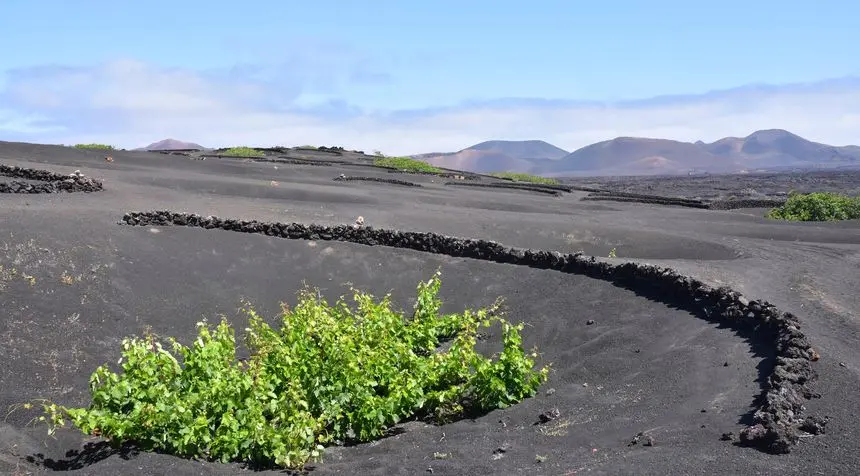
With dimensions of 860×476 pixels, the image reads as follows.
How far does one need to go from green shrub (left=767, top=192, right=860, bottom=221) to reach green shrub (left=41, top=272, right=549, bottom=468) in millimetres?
23244

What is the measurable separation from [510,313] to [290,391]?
727 cm

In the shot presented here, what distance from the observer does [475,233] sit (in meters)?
21.7

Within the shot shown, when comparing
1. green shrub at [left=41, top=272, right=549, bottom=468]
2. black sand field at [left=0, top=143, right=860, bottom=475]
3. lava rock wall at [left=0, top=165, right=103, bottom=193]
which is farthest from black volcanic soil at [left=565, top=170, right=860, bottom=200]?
green shrub at [left=41, top=272, right=549, bottom=468]

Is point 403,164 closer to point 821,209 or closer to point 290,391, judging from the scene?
point 821,209

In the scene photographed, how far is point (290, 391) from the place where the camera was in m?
7.63

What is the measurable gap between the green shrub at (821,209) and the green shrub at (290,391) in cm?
2324

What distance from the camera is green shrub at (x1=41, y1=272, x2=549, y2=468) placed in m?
7.53

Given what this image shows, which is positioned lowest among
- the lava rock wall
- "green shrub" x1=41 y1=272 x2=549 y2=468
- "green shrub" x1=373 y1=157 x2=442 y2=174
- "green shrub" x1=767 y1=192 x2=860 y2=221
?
"green shrub" x1=41 y1=272 x2=549 y2=468

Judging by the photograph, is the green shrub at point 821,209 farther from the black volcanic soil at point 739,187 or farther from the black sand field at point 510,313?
the black volcanic soil at point 739,187

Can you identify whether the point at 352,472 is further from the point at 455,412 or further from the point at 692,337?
the point at 692,337

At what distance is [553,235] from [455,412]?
1241 cm

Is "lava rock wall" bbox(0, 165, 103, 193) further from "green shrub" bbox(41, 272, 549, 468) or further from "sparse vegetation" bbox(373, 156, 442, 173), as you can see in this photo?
"sparse vegetation" bbox(373, 156, 442, 173)

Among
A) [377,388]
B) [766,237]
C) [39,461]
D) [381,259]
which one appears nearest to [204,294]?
[381,259]

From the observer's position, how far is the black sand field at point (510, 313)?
7539 mm
